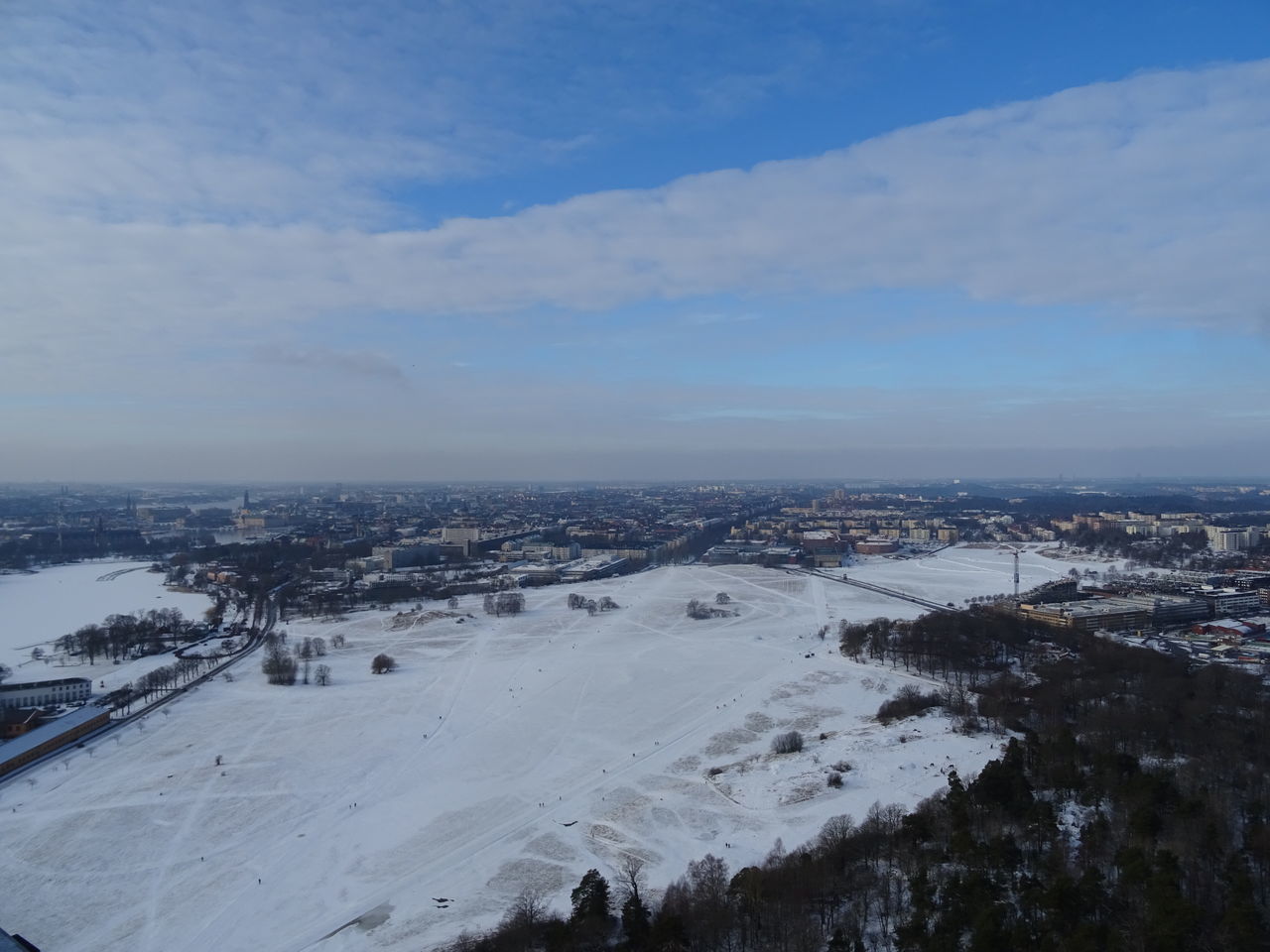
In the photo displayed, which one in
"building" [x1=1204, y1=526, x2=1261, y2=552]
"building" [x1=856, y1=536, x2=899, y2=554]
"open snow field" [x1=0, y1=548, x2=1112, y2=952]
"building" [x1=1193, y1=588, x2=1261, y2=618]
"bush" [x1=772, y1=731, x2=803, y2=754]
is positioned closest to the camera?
"open snow field" [x1=0, y1=548, x2=1112, y2=952]

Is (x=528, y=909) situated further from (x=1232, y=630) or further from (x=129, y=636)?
(x=1232, y=630)

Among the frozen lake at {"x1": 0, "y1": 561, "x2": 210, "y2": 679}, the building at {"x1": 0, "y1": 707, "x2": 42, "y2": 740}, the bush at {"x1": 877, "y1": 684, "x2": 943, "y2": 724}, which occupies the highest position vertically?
the bush at {"x1": 877, "y1": 684, "x2": 943, "y2": 724}

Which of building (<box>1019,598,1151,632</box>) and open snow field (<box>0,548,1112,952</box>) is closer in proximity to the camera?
open snow field (<box>0,548,1112,952</box>)

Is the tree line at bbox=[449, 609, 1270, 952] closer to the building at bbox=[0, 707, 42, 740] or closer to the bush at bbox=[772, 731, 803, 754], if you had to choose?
the bush at bbox=[772, 731, 803, 754]

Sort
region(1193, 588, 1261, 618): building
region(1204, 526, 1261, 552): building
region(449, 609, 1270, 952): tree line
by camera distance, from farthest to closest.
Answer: region(1204, 526, 1261, 552): building, region(1193, 588, 1261, 618): building, region(449, 609, 1270, 952): tree line

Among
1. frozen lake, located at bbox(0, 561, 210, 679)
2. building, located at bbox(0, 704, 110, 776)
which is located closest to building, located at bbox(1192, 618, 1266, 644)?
building, located at bbox(0, 704, 110, 776)

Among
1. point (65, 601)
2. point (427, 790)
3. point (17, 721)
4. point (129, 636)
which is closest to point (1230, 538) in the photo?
point (427, 790)

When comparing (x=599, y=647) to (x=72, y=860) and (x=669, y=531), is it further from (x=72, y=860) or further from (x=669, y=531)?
(x=669, y=531)
